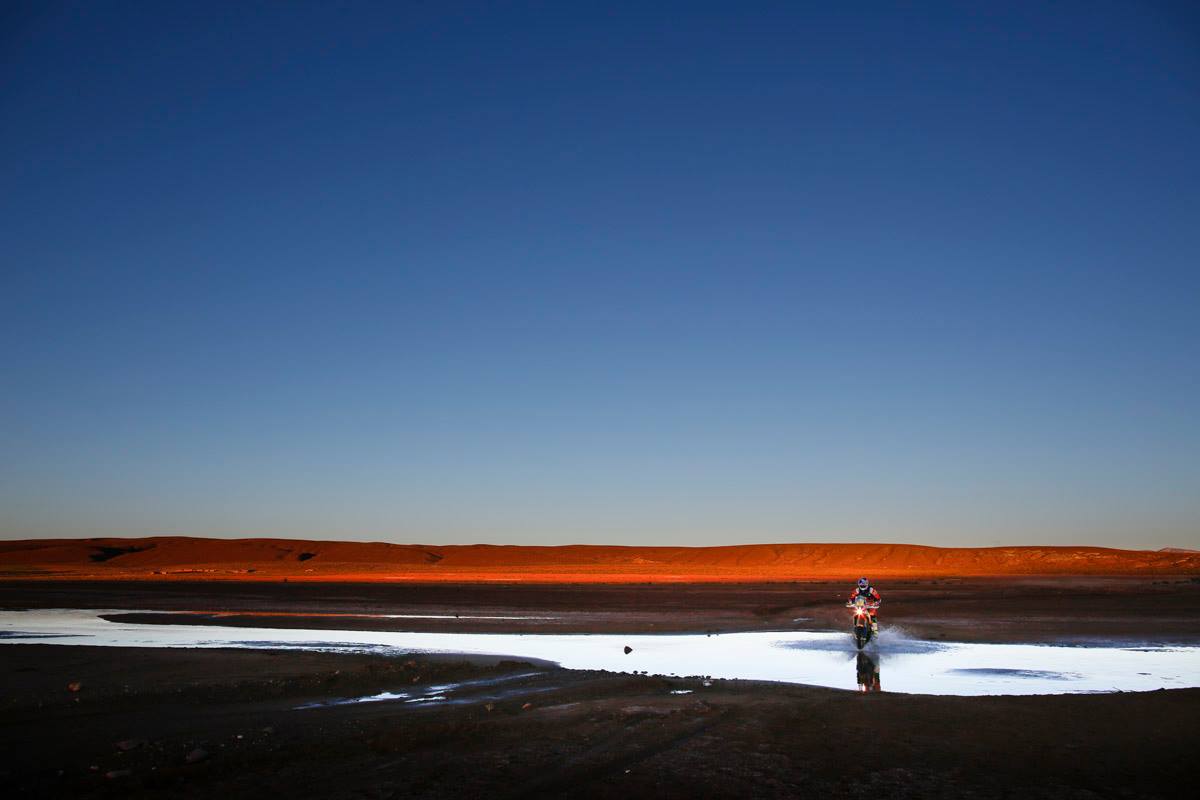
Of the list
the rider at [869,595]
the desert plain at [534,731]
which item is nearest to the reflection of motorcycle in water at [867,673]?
the desert plain at [534,731]

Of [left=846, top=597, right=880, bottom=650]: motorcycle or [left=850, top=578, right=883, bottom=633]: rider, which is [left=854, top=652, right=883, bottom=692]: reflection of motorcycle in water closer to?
[left=846, top=597, right=880, bottom=650]: motorcycle

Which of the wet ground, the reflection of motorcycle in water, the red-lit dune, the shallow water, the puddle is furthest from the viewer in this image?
the red-lit dune

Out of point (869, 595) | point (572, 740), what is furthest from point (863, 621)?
point (572, 740)

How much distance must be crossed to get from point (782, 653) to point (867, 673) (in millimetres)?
3947

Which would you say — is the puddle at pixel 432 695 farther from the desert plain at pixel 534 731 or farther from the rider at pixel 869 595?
the rider at pixel 869 595

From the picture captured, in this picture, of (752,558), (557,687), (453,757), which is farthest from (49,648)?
(752,558)

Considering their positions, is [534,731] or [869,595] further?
[869,595]

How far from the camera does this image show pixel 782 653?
65.6ft

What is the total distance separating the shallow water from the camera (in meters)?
15.2

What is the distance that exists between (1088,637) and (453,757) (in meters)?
19.5

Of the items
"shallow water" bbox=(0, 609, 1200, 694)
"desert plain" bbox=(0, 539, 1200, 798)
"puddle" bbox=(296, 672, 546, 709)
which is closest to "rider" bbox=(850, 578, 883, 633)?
"shallow water" bbox=(0, 609, 1200, 694)

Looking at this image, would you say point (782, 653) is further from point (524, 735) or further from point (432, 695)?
point (524, 735)

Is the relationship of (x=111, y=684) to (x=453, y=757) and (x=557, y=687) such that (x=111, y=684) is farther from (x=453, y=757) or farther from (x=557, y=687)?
(x=453, y=757)

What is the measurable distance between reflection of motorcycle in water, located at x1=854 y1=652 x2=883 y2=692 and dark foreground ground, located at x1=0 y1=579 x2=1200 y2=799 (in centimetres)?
94
